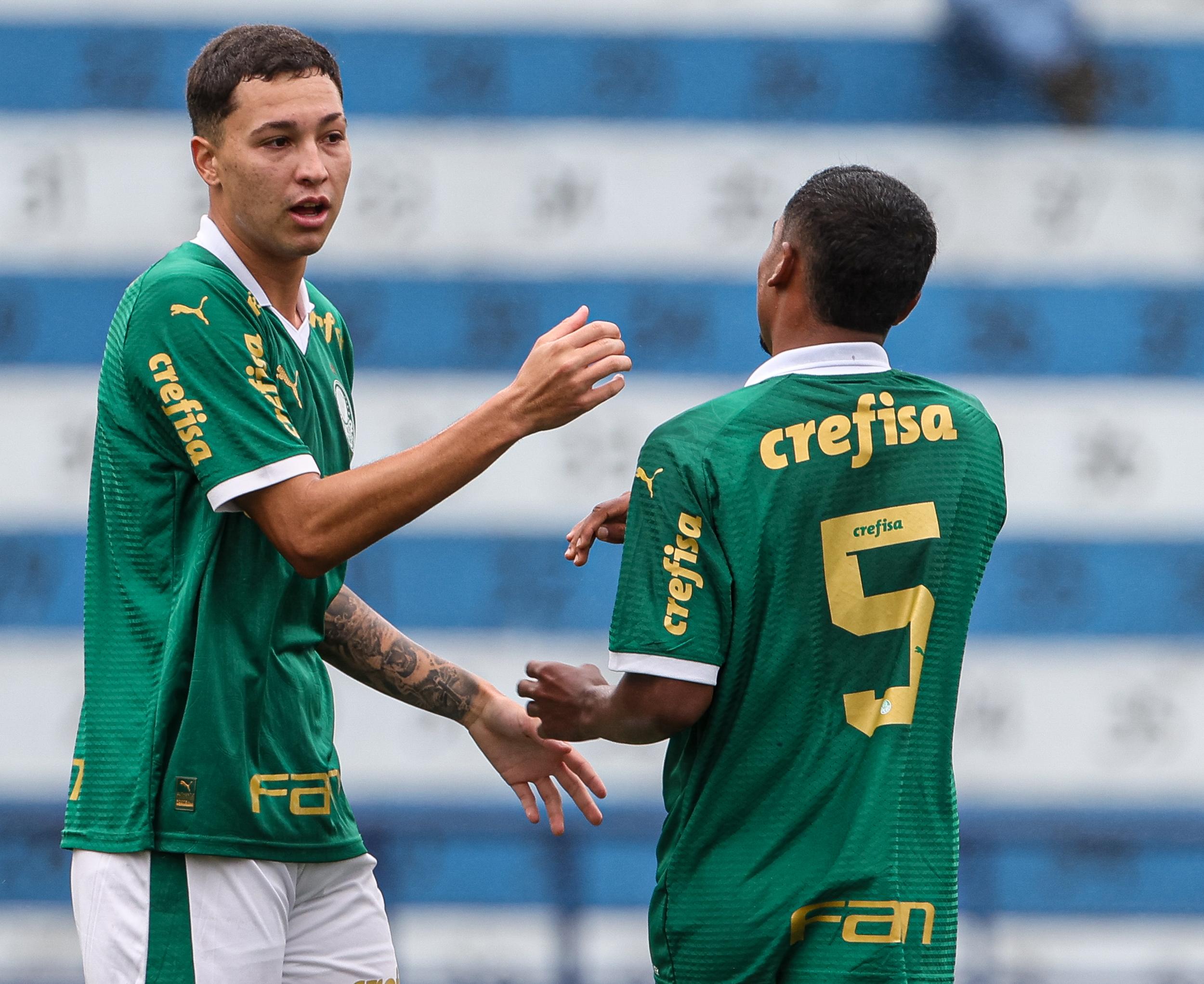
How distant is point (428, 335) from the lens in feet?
14.3

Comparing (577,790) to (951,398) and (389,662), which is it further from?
(951,398)

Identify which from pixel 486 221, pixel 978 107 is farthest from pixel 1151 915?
pixel 486 221

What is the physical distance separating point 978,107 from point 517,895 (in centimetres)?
258

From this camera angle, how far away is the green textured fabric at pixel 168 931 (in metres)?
1.82

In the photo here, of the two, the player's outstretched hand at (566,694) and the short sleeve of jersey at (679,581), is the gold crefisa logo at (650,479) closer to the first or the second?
the short sleeve of jersey at (679,581)

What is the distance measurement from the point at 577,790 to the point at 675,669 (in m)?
0.65

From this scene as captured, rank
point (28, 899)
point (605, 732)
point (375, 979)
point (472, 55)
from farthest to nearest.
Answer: point (472, 55) < point (28, 899) < point (375, 979) < point (605, 732)

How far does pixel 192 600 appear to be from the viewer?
1818mm

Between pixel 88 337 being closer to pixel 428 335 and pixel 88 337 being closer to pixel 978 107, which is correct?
pixel 428 335

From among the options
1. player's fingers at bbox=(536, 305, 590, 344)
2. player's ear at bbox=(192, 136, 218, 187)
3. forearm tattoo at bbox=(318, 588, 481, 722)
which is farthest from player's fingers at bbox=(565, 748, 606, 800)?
player's ear at bbox=(192, 136, 218, 187)

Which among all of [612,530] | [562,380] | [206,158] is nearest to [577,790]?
[612,530]

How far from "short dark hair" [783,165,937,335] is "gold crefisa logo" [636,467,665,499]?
270 millimetres

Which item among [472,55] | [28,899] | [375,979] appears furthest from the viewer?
[472,55]

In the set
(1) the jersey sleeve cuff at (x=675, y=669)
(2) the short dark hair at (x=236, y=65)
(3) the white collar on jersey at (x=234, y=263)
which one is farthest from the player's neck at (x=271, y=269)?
(1) the jersey sleeve cuff at (x=675, y=669)
